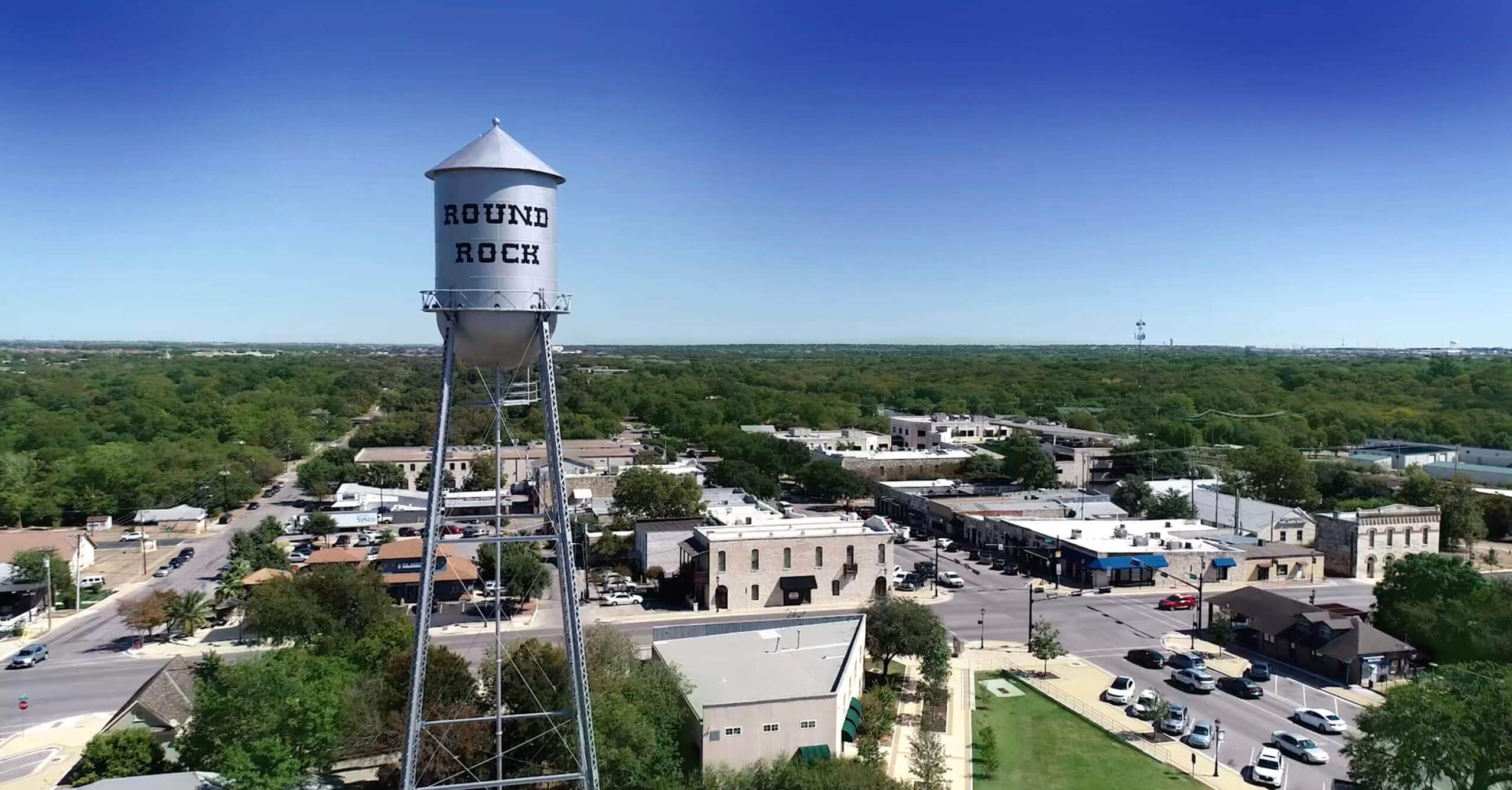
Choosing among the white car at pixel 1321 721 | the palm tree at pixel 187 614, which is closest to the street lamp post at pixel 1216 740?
the white car at pixel 1321 721

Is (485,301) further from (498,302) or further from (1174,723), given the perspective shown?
(1174,723)

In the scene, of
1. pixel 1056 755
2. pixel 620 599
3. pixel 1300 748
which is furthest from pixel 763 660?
pixel 620 599

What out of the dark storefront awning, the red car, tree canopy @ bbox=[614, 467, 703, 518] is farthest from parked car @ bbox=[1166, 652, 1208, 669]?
tree canopy @ bbox=[614, 467, 703, 518]

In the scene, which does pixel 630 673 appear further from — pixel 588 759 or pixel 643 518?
pixel 643 518

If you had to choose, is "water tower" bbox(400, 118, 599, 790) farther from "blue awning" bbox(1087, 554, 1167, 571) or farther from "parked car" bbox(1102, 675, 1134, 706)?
"blue awning" bbox(1087, 554, 1167, 571)

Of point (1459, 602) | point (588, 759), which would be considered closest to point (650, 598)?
point (588, 759)

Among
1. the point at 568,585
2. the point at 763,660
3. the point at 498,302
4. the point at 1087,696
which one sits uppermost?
the point at 498,302
